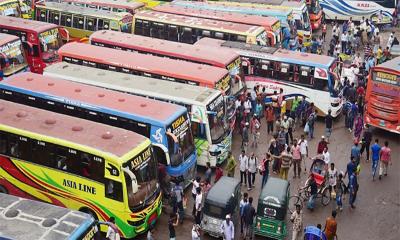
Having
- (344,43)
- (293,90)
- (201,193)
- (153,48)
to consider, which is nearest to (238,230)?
(201,193)

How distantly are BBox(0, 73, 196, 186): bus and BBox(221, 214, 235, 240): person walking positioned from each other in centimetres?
303

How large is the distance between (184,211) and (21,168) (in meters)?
5.34

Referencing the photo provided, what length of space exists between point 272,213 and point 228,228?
1.45 meters

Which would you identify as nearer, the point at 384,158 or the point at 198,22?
the point at 384,158

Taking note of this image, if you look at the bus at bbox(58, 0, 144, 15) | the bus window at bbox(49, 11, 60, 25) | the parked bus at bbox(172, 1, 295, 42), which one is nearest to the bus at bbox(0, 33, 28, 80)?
the bus window at bbox(49, 11, 60, 25)

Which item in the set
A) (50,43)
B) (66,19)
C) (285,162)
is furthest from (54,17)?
(285,162)

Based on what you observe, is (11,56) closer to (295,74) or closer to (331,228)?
(295,74)

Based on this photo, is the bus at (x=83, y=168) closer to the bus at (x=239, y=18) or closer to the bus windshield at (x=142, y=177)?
the bus windshield at (x=142, y=177)

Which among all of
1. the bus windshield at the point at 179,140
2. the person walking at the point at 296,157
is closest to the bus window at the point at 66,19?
the bus windshield at the point at 179,140

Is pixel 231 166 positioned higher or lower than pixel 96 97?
lower

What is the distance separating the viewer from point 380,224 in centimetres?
1822

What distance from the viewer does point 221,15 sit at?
32375 mm

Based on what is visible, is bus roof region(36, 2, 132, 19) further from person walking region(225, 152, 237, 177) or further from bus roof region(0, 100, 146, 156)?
person walking region(225, 152, 237, 177)

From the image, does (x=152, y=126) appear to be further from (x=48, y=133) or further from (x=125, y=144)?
(x=48, y=133)
